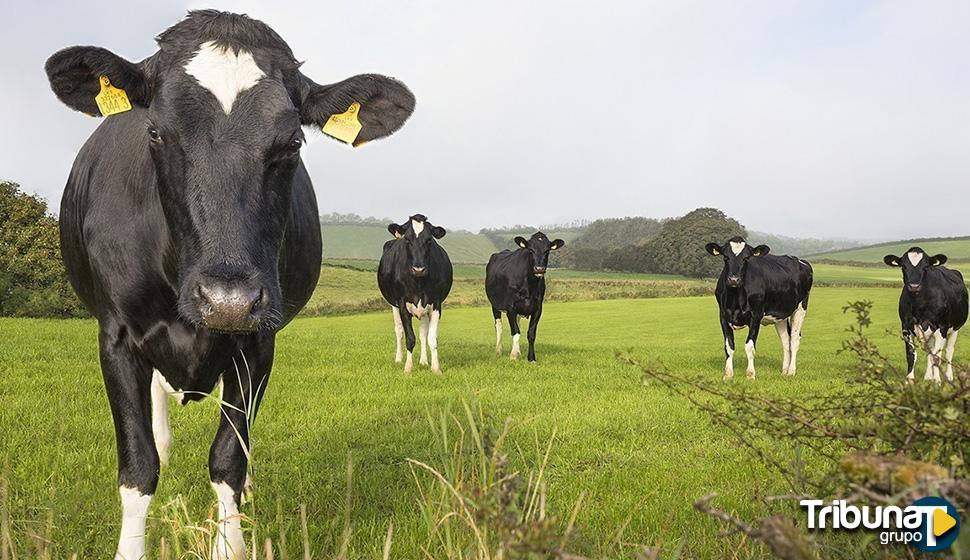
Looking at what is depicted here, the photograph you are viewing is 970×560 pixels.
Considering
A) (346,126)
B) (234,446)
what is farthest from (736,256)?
(234,446)

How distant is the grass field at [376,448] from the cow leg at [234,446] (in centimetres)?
18

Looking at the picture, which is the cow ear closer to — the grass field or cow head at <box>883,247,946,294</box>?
the grass field

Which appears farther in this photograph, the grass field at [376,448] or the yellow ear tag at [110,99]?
the grass field at [376,448]

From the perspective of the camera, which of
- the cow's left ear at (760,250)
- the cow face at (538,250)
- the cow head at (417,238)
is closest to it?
the cow head at (417,238)

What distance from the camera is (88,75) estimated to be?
3510 mm

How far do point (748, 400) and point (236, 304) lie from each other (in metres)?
1.94

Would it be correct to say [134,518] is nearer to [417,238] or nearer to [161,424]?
[161,424]

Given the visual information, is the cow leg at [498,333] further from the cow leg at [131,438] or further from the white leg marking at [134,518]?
the white leg marking at [134,518]

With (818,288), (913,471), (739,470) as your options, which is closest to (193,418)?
(739,470)

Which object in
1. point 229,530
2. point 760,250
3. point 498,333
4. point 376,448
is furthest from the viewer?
point 498,333

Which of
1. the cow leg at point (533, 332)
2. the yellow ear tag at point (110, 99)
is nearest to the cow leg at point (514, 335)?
the cow leg at point (533, 332)

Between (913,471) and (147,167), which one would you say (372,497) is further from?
(913,471)

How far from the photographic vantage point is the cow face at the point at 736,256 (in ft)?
46.4

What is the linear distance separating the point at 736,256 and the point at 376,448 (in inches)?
412
